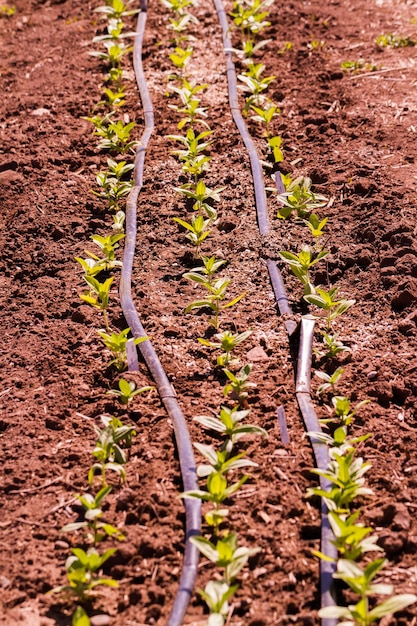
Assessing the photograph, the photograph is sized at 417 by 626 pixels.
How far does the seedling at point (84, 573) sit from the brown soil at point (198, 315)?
69 mm

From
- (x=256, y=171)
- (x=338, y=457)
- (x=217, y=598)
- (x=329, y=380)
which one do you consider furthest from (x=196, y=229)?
(x=217, y=598)

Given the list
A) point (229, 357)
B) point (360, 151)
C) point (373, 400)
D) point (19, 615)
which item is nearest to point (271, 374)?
point (229, 357)

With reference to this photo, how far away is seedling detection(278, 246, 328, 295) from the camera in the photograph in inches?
157

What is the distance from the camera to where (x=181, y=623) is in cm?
268

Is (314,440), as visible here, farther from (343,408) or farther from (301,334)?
(301,334)

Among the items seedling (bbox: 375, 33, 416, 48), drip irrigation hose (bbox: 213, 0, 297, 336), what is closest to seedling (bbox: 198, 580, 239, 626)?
drip irrigation hose (bbox: 213, 0, 297, 336)

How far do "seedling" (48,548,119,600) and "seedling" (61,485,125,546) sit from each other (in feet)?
0.34

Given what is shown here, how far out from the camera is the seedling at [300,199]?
4.47 m

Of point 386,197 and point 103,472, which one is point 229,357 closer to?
point 103,472

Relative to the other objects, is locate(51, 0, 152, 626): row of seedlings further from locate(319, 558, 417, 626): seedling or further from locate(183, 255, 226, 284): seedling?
locate(319, 558, 417, 626): seedling

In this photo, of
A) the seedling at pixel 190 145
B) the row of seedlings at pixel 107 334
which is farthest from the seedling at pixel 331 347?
the seedling at pixel 190 145

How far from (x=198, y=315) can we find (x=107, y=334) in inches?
18.1

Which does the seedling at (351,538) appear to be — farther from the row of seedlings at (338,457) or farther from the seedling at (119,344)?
the seedling at (119,344)

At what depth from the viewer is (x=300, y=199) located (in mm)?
4539
